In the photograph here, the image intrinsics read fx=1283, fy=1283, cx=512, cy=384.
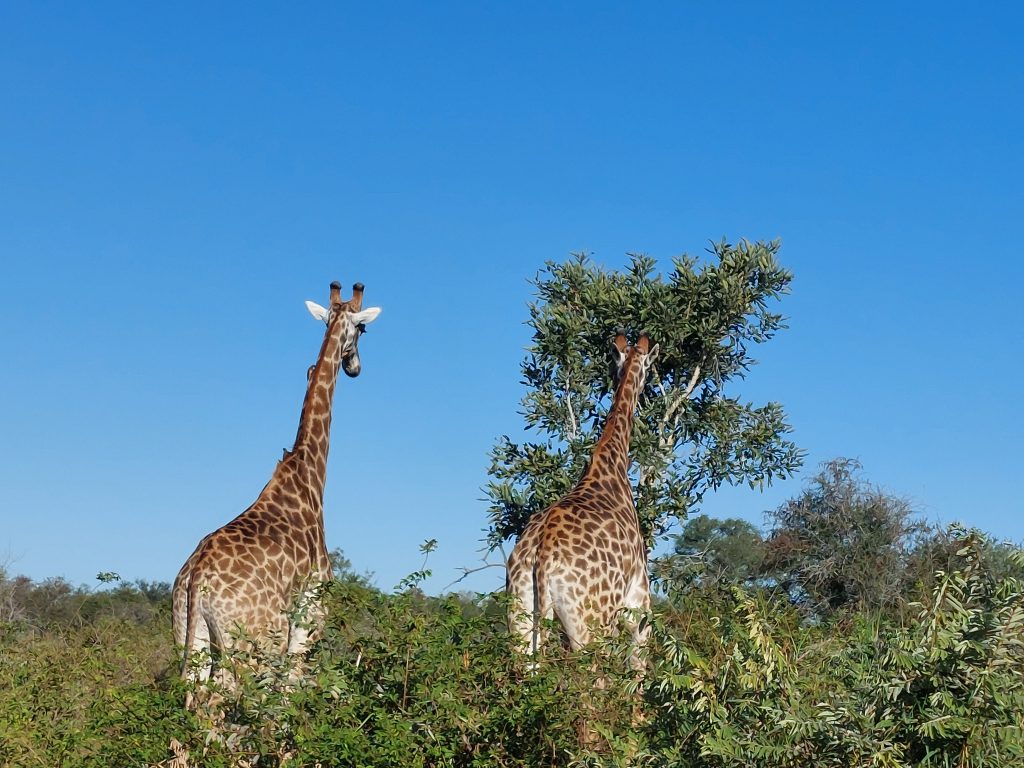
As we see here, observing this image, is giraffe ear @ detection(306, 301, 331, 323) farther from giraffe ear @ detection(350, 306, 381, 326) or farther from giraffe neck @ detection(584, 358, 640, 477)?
giraffe neck @ detection(584, 358, 640, 477)

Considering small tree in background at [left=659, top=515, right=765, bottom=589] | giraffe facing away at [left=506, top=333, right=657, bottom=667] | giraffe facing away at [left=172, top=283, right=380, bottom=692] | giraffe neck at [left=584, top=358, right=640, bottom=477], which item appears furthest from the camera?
small tree in background at [left=659, top=515, right=765, bottom=589]

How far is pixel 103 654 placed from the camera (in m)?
9.88

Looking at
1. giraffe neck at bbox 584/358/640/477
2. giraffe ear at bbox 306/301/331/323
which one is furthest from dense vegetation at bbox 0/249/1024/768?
giraffe ear at bbox 306/301/331/323

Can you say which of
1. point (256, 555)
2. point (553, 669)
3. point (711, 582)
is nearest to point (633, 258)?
point (711, 582)

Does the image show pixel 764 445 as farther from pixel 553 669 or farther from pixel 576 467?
pixel 553 669

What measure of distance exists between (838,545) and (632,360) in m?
7.28

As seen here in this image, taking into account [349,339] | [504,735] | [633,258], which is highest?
[633,258]

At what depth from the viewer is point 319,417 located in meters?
10.8

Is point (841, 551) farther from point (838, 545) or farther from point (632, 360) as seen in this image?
point (632, 360)

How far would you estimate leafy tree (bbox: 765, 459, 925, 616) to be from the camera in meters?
17.7

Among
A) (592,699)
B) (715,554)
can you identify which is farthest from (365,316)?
(715,554)

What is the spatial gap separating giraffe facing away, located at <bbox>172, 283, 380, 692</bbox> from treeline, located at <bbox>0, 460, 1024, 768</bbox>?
2.36ft

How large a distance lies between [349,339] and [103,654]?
10.9 feet

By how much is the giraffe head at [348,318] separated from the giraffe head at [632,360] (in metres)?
2.47
